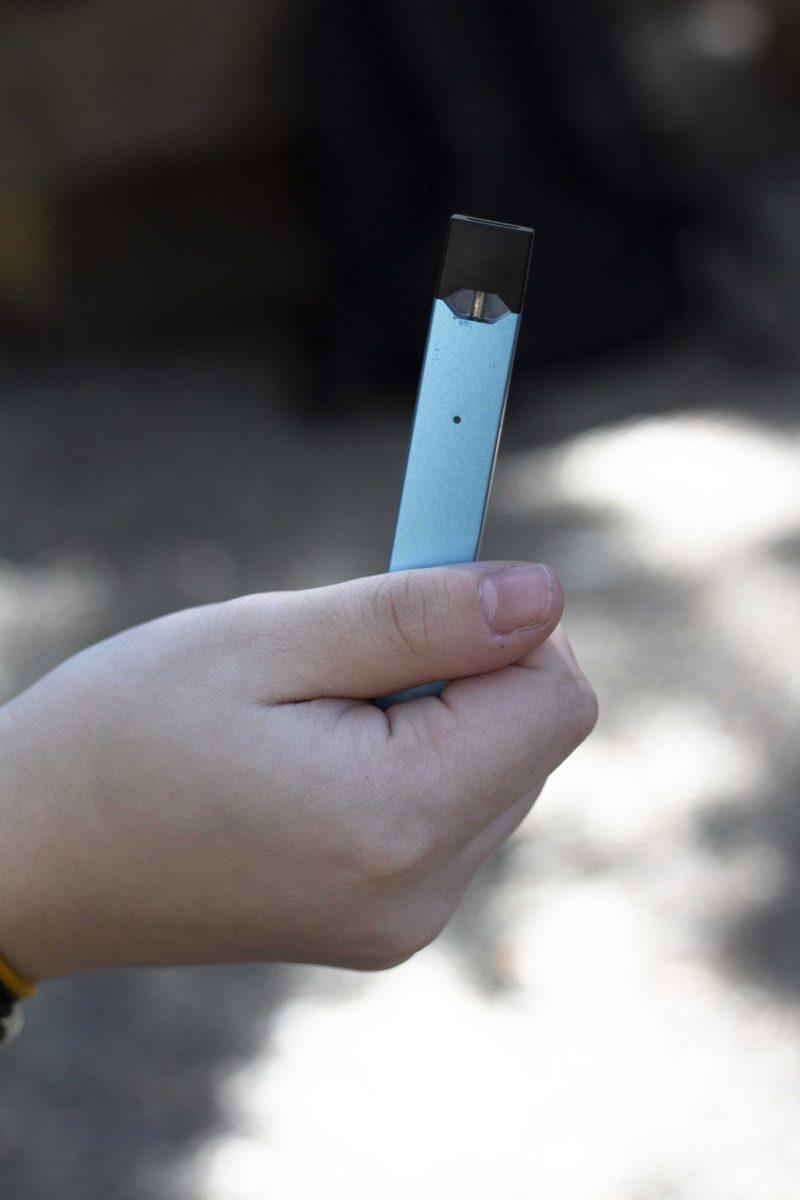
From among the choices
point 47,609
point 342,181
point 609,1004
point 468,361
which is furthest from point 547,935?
point 342,181

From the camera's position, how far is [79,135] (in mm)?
2146

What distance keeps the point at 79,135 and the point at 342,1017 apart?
1.55 meters

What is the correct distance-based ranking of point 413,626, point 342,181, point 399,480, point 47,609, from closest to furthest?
point 413,626 < point 47,609 < point 399,480 < point 342,181

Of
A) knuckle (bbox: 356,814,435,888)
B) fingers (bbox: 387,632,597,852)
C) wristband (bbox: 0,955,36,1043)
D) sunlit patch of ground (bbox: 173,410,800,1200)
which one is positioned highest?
fingers (bbox: 387,632,597,852)

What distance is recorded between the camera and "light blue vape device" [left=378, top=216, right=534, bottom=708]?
1.75 feet

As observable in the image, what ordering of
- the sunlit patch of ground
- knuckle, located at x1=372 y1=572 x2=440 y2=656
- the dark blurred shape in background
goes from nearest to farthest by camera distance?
knuckle, located at x1=372 y1=572 x2=440 y2=656 < the sunlit patch of ground < the dark blurred shape in background

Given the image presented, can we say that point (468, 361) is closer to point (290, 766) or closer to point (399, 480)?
point (290, 766)

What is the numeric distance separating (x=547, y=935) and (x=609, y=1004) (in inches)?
3.4

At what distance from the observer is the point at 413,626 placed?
52cm

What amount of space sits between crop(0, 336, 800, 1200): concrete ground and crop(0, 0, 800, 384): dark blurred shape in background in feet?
0.82

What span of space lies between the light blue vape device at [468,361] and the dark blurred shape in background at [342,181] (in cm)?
144

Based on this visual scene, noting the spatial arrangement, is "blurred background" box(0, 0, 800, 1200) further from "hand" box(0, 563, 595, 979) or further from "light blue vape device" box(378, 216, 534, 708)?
"light blue vape device" box(378, 216, 534, 708)

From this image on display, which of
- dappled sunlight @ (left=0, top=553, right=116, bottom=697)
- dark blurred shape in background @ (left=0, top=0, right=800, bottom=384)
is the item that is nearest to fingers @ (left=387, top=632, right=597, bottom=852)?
dappled sunlight @ (left=0, top=553, right=116, bottom=697)

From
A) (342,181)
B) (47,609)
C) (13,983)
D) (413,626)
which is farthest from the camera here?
(342,181)
